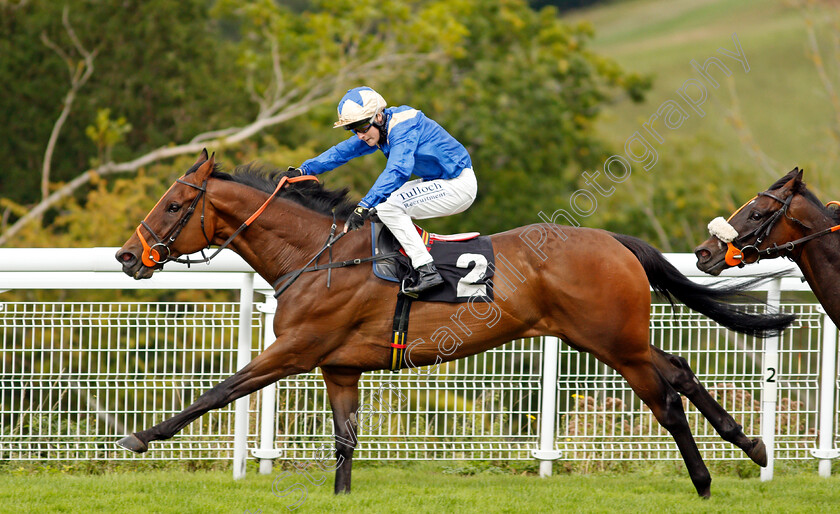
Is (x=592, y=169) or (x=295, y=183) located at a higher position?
(x=592, y=169)

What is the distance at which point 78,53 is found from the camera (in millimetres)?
15375

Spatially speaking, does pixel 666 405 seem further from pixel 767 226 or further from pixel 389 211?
pixel 389 211

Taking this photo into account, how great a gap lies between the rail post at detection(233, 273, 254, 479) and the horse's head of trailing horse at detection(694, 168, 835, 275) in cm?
247

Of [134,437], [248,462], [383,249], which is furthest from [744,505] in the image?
[134,437]

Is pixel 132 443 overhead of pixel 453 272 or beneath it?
beneath

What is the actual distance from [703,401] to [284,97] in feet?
39.1

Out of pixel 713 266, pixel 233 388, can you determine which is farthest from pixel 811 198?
pixel 233 388

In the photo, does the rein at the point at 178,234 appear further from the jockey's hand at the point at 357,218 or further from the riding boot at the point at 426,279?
the riding boot at the point at 426,279

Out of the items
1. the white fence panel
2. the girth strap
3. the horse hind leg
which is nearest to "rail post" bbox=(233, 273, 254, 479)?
the white fence panel

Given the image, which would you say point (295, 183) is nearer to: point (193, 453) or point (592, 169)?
point (193, 453)

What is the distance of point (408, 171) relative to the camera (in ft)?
14.1

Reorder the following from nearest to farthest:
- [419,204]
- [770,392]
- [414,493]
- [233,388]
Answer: [233,388], [419,204], [414,493], [770,392]

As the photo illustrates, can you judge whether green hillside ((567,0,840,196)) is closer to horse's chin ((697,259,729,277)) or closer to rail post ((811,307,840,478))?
rail post ((811,307,840,478))

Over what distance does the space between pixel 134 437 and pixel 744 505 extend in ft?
10.4
